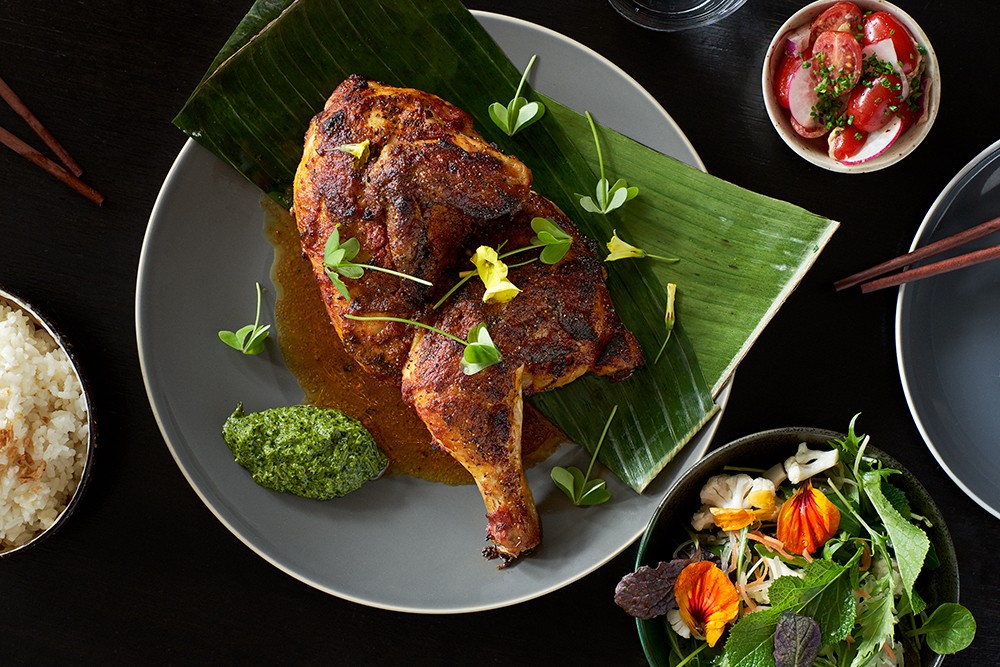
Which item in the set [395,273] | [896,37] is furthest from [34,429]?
[896,37]

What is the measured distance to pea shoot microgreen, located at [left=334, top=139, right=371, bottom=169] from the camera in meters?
2.31

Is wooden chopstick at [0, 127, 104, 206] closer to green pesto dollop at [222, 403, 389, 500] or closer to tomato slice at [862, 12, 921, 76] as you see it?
green pesto dollop at [222, 403, 389, 500]

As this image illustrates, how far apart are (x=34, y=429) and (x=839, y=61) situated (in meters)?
2.87

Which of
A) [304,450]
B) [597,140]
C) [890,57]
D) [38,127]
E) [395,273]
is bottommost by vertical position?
[304,450]

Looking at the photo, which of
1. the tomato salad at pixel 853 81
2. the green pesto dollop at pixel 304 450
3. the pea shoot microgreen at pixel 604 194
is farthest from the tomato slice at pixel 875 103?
the green pesto dollop at pixel 304 450

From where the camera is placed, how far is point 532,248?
2428 mm

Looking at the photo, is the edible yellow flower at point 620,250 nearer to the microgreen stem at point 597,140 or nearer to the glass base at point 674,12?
the microgreen stem at point 597,140

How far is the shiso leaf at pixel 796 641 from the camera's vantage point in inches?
82.7

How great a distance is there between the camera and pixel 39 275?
2.85m

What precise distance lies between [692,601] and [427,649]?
105cm

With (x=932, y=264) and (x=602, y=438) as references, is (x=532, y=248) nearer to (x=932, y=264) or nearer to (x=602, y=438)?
(x=602, y=438)

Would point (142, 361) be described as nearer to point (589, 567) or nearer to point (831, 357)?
point (589, 567)

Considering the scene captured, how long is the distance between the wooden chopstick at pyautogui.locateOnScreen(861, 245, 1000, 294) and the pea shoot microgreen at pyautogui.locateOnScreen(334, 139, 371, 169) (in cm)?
172

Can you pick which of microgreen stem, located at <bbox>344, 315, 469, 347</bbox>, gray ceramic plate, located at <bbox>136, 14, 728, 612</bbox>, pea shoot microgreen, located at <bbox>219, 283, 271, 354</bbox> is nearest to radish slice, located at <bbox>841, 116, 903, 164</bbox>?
gray ceramic plate, located at <bbox>136, 14, 728, 612</bbox>
